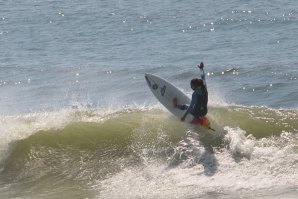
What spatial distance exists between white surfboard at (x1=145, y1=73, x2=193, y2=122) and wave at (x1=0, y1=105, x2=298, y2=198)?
221mm

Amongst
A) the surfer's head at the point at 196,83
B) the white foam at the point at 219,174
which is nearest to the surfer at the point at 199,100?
the surfer's head at the point at 196,83

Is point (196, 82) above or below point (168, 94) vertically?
above

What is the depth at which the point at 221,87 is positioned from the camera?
2280cm

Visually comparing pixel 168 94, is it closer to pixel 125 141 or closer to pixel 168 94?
pixel 168 94

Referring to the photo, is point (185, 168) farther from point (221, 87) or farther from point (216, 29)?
point (216, 29)

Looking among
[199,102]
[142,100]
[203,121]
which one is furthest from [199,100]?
[142,100]

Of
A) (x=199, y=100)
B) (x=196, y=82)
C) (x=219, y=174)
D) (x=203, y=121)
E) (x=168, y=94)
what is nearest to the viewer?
(x=219, y=174)

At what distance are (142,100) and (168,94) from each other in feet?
16.7

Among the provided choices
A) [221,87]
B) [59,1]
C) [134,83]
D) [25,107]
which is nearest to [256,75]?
[221,87]

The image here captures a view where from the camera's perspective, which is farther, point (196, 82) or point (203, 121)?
point (203, 121)

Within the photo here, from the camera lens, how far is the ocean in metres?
12.7

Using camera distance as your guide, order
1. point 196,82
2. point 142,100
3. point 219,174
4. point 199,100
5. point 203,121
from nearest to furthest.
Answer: point 219,174
point 196,82
point 199,100
point 203,121
point 142,100

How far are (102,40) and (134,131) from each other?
61.3 feet

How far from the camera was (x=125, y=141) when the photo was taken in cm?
1450
